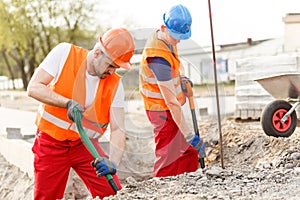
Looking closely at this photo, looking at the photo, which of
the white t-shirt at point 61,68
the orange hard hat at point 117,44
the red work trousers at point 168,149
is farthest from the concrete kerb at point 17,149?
the orange hard hat at point 117,44

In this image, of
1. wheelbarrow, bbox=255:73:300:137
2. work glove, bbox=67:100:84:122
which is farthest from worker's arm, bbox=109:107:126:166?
wheelbarrow, bbox=255:73:300:137

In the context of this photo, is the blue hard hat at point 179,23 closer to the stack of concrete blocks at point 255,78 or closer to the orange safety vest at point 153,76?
the orange safety vest at point 153,76

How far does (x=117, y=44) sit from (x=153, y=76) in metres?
0.92

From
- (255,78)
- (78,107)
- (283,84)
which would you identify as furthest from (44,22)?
(78,107)

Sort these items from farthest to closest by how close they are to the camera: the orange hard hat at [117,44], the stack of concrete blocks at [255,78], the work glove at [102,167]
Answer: the stack of concrete blocks at [255,78]
the work glove at [102,167]
the orange hard hat at [117,44]

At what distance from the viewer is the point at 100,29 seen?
31.6 m

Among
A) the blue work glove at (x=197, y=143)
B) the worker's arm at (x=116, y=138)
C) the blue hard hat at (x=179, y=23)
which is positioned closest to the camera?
the worker's arm at (x=116, y=138)

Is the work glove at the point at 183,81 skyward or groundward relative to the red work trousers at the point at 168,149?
skyward

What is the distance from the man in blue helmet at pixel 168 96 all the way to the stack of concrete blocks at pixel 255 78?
18.1 ft

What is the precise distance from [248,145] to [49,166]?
2.99 meters

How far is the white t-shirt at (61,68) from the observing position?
3.58m

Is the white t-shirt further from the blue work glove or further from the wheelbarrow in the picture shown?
the wheelbarrow

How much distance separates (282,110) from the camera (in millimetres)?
6637

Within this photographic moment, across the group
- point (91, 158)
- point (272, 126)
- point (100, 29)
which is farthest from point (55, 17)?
point (91, 158)
